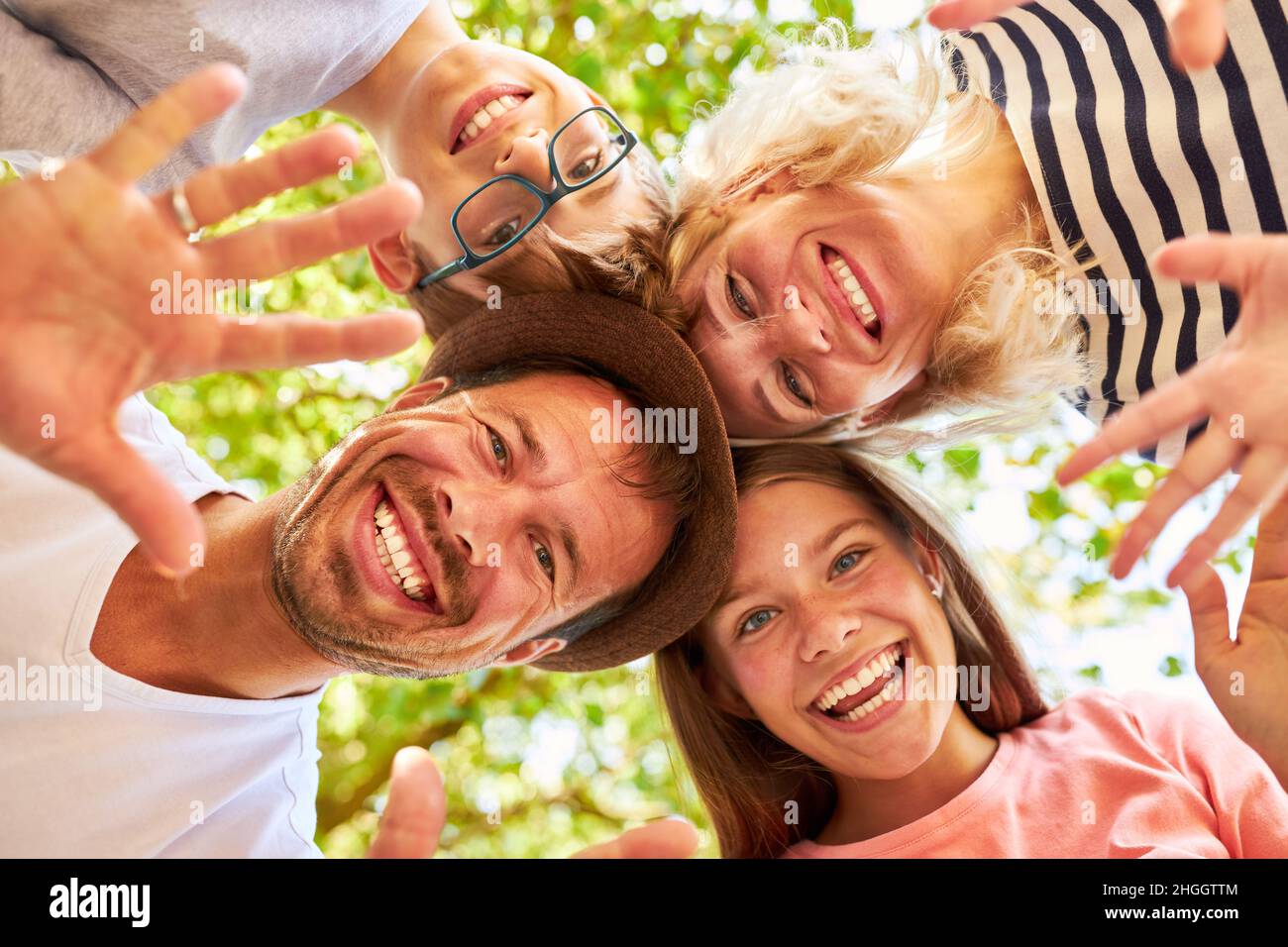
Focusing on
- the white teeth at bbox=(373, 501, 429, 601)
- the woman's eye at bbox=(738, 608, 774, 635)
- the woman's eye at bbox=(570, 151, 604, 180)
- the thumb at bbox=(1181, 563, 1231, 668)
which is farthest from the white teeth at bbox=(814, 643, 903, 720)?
the woman's eye at bbox=(570, 151, 604, 180)

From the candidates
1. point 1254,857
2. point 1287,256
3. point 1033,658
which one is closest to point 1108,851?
point 1254,857

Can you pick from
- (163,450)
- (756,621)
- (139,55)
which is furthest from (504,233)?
(756,621)

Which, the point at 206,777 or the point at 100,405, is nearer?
the point at 100,405

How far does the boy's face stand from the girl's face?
29.7 inches

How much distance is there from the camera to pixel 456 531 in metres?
2.12

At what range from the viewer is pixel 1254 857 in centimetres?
208

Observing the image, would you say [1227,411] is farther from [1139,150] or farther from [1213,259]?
[1139,150]

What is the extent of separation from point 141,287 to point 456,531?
95cm

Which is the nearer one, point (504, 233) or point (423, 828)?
point (423, 828)
